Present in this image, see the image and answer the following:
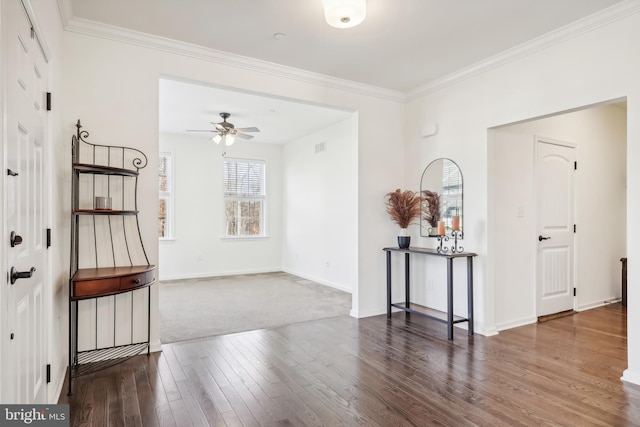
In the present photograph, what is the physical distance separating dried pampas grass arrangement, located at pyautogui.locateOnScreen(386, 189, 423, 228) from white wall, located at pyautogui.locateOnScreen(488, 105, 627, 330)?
84 cm

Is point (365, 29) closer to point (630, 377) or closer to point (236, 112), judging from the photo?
point (236, 112)

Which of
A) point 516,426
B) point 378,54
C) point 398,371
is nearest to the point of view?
point 516,426

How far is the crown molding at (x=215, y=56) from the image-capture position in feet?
10.2

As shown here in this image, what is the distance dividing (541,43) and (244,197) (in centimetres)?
598

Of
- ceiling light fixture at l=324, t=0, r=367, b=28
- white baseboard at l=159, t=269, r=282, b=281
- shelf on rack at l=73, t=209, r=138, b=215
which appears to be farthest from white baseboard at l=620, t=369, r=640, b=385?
white baseboard at l=159, t=269, r=282, b=281

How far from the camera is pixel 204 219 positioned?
7.53 meters

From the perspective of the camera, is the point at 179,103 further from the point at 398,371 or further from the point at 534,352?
the point at 534,352

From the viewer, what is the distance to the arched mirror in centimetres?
421

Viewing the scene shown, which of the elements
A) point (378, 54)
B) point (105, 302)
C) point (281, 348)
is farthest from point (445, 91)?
point (105, 302)

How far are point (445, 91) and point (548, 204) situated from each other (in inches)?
72.2

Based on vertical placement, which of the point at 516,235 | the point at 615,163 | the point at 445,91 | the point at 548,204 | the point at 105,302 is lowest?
the point at 105,302

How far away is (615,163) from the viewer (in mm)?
5254

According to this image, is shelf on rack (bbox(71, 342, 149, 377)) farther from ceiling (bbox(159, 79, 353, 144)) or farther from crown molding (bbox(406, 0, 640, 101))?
crown molding (bbox(406, 0, 640, 101))

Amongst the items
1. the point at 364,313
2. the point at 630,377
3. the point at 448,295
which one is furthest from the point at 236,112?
the point at 630,377
